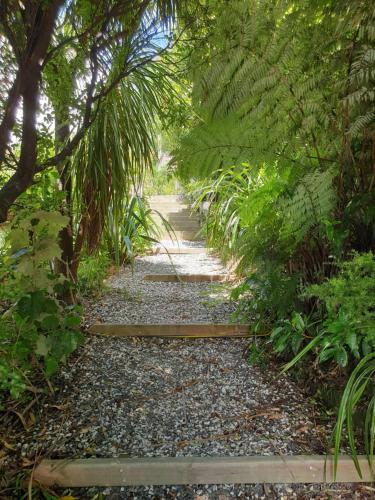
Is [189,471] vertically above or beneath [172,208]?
beneath

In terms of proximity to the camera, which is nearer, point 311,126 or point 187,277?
point 311,126

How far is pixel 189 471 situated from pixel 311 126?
0.94 m

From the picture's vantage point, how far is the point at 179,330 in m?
1.40

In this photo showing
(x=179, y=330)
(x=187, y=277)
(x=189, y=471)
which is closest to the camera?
(x=189, y=471)

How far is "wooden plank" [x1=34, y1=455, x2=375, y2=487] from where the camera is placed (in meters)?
0.74

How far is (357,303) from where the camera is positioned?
729mm

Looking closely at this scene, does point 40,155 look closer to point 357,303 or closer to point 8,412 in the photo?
point 8,412

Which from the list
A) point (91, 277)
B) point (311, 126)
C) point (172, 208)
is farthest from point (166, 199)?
point (311, 126)

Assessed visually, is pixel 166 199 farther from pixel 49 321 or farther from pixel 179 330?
pixel 49 321

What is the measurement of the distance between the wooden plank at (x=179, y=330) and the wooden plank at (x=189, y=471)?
0.64 meters

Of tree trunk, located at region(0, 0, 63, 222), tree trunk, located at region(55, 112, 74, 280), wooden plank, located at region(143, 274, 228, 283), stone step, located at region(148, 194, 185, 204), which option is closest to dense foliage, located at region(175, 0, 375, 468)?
tree trunk, located at region(0, 0, 63, 222)

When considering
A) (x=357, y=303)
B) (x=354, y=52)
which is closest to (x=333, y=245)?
(x=357, y=303)

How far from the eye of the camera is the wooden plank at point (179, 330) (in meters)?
1.39

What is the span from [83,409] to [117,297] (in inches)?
36.9
